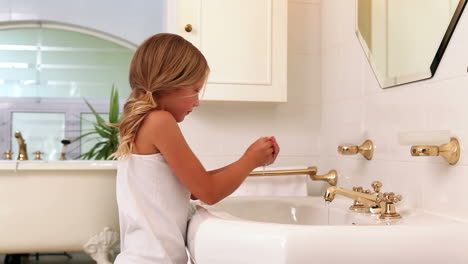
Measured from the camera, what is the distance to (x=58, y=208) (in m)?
2.15

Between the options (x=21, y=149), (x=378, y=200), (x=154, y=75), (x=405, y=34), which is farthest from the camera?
(x=21, y=149)

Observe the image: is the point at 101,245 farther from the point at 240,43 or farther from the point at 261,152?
the point at 261,152

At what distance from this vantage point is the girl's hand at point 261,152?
1.24m

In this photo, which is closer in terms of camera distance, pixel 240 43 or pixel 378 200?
pixel 378 200

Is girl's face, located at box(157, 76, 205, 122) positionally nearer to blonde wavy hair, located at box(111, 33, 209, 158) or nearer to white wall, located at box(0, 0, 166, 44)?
blonde wavy hair, located at box(111, 33, 209, 158)

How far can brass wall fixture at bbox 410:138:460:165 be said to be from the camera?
1.10 m

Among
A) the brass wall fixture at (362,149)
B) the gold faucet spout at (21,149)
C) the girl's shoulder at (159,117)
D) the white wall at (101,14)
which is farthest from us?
the white wall at (101,14)

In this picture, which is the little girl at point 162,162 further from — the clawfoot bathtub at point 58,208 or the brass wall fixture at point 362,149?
the clawfoot bathtub at point 58,208

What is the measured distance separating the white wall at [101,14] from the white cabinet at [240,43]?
175cm

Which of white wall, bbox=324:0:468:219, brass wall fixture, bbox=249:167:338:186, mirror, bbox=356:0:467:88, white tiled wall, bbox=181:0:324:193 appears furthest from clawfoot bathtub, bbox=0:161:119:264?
mirror, bbox=356:0:467:88

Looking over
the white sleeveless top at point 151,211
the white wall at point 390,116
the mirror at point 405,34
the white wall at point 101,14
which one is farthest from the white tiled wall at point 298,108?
the white wall at point 101,14

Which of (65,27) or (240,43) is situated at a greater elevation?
(65,27)

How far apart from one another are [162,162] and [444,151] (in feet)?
2.06

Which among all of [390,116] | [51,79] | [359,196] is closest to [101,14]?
[51,79]
